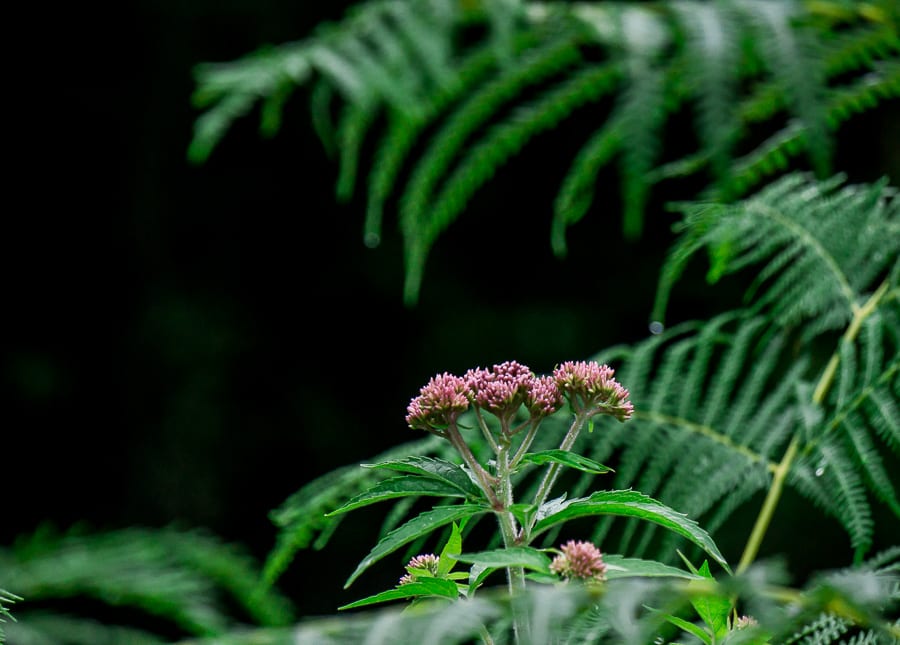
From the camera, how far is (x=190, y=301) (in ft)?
10.6

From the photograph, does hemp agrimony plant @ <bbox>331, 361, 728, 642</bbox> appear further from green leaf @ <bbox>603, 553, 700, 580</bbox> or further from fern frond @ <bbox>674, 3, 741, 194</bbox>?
fern frond @ <bbox>674, 3, 741, 194</bbox>

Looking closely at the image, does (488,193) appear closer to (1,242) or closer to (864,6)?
(1,242)

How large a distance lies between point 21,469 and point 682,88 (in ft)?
8.79

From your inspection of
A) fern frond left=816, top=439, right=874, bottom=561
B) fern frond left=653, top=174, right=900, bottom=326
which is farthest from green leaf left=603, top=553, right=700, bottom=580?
fern frond left=653, top=174, right=900, bottom=326

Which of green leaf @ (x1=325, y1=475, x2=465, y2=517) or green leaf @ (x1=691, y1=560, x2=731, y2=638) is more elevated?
green leaf @ (x1=325, y1=475, x2=465, y2=517)

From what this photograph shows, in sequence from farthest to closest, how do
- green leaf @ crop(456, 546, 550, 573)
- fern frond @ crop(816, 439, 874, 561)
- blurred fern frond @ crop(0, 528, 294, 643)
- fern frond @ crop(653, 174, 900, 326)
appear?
1. blurred fern frond @ crop(0, 528, 294, 643)
2. fern frond @ crop(653, 174, 900, 326)
3. fern frond @ crop(816, 439, 874, 561)
4. green leaf @ crop(456, 546, 550, 573)

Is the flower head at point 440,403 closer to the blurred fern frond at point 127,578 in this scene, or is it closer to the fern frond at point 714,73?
the fern frond at point 714,73

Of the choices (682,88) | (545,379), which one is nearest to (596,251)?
(682,88)

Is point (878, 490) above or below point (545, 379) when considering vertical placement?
below

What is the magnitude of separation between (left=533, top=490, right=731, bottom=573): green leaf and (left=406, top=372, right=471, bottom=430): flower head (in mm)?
67

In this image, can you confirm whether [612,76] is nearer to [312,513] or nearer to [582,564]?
[312,513]

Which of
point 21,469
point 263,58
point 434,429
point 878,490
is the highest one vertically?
point 263,58

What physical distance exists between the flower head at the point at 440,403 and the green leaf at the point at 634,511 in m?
0.07

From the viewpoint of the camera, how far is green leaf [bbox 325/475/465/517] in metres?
0.39
